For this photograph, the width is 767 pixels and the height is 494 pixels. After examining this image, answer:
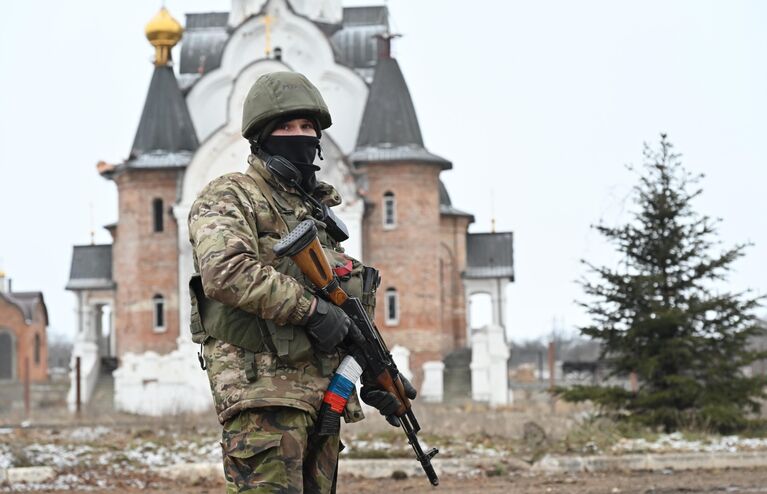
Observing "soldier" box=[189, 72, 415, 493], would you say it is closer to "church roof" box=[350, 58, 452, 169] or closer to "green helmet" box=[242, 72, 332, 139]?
"green helmet" box=[242, 72, 332, 139]

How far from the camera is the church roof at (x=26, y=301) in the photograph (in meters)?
62.3

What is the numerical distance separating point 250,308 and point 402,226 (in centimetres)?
3959

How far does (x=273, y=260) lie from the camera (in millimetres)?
5523

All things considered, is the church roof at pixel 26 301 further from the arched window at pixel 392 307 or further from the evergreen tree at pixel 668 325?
the evergreen tree at pixel 668 325

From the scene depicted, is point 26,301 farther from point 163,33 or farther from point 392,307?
point 392,307

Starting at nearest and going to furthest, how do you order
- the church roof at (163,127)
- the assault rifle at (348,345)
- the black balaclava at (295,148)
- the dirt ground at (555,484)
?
the assault rifle at (348,345), the black balaclava at (295,148), the dirt ground at (555,484), the church roof at (163,127)

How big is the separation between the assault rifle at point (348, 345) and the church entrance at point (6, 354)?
5845cm

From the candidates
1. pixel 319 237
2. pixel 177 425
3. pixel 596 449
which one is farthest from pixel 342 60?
pixel 319 237

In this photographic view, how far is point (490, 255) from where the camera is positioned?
161 feet

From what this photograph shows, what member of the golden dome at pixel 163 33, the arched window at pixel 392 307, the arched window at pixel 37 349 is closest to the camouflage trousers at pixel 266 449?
the arched window at pixel 392 307

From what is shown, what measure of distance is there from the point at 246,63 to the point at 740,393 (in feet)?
103

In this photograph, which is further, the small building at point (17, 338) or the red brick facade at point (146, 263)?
the small building at point (17, 338)

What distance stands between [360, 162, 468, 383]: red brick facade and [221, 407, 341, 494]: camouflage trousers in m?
38.7

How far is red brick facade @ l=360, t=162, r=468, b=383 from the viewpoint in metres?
44.4
